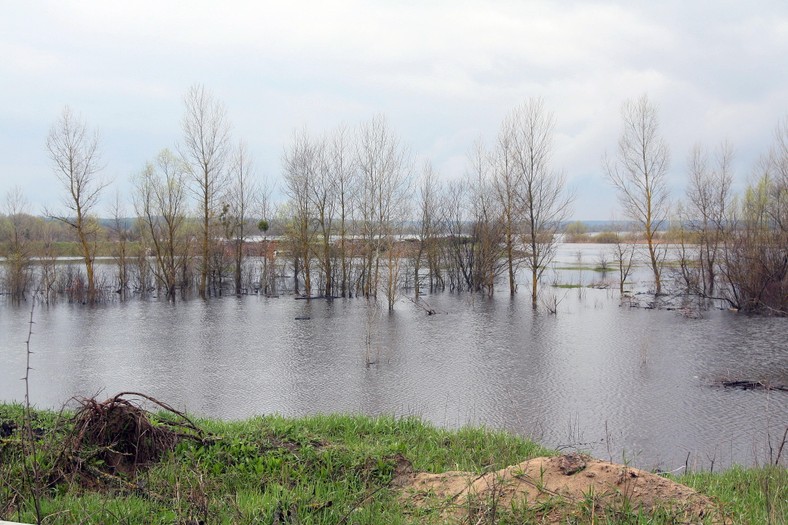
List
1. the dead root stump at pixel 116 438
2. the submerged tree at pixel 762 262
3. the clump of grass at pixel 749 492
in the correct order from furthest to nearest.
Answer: the submerged tree at pixel 762 262 < the dead root stump at pixel 116 438 < the clump of grass at pixel 749 492

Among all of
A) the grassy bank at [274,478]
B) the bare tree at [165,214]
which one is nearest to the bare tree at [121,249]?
the bare tree at [165,214]

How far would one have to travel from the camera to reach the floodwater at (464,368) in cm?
956

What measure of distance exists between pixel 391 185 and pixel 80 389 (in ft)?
62.6

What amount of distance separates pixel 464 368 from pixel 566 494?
1007cm

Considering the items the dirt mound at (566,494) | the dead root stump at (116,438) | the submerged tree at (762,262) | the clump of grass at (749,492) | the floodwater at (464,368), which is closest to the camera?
the dirt mound at (566,494)

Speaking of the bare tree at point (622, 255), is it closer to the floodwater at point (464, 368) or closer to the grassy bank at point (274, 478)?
the floodwater at point (464, 368)

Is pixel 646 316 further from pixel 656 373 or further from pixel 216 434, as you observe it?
pixel 216 434

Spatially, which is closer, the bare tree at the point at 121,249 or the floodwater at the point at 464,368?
the floodwater at the point at 464,368

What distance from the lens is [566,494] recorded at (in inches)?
145

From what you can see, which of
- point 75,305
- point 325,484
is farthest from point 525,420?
point 75,305

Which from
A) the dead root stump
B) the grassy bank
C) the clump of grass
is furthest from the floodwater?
the dead root stump

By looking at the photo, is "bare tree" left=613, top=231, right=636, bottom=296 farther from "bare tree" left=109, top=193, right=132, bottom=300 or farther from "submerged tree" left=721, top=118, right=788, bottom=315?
"bare tree" left=109, top=193, right=132, bottom=300

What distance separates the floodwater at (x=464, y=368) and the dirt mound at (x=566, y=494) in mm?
1671

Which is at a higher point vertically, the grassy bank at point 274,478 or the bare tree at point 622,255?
the bare tree at point 622,255
